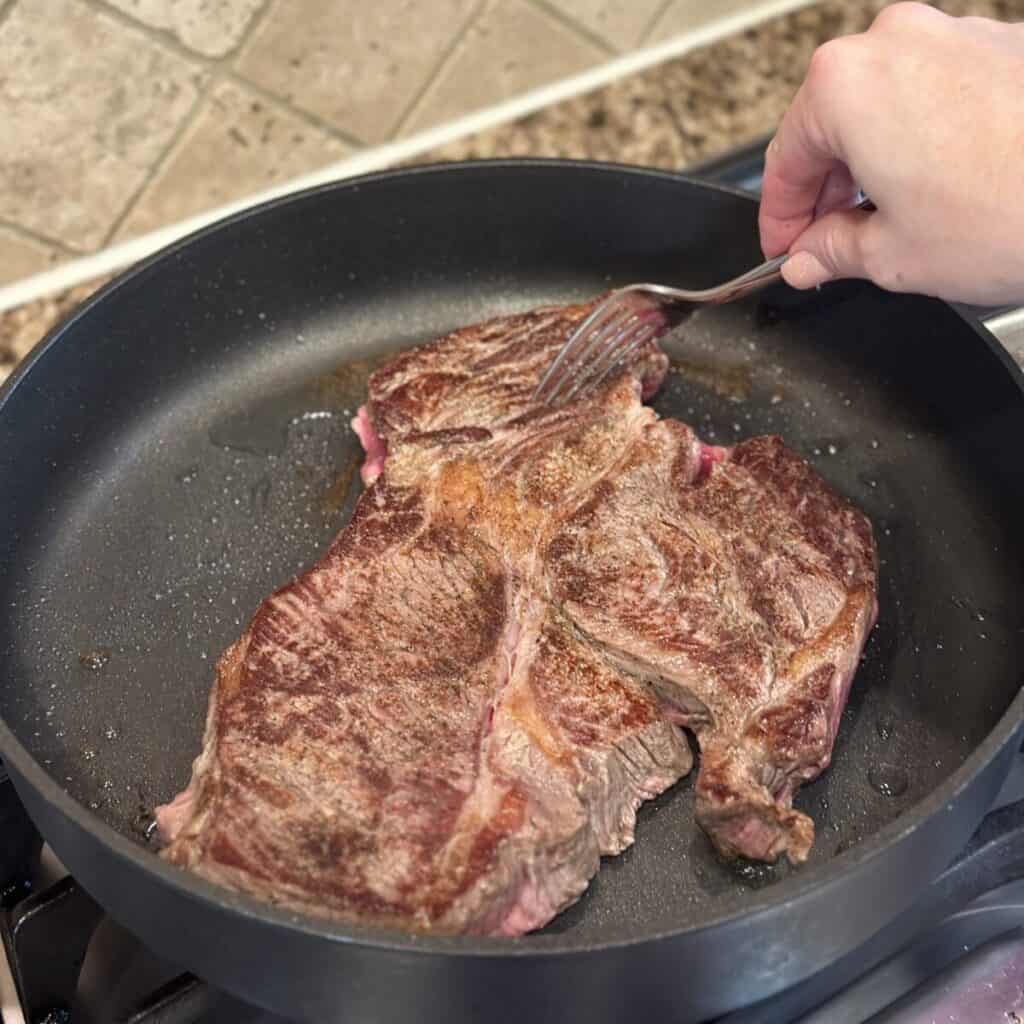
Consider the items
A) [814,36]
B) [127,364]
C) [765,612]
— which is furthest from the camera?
[814,36]

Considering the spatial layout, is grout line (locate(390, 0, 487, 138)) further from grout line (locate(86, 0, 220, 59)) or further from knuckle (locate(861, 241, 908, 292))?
knuckle (locate(861, 241, 908, 292))

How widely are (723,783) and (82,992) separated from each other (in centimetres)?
68

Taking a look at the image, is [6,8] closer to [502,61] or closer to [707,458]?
[502,61]

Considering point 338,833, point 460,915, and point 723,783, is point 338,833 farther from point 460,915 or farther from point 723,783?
point 723,783

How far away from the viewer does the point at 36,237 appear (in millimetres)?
1997

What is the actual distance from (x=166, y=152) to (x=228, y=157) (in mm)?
105

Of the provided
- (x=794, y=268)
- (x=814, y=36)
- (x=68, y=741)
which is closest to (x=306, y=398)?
(x=68, y=741)

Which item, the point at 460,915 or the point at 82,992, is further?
the point at 82,992

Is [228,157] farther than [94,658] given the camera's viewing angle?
Yes

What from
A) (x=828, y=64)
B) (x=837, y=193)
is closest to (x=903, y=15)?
(x=828, y=64)

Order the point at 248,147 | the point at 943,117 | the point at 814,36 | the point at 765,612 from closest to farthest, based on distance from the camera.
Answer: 1. the point at 943,117
2. the point at 765,612
3. the point at 248,147
4. the point at 814,36

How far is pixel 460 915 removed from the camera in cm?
116

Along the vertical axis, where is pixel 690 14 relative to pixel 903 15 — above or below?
below

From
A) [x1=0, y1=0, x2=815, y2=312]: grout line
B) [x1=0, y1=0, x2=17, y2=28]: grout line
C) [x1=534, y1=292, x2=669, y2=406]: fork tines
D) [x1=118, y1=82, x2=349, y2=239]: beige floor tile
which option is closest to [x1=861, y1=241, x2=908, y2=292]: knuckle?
[x1=534, y1=292, x2=669, y2=406]: fork tines
